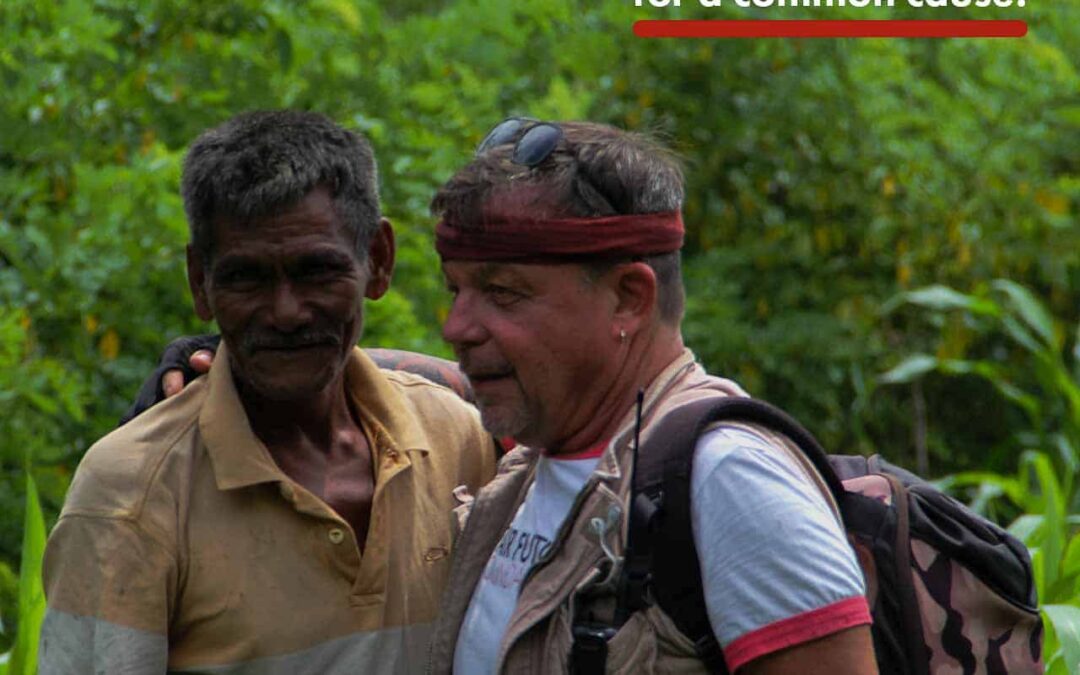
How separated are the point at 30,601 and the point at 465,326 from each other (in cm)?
173

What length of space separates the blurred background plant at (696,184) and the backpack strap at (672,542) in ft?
7.97

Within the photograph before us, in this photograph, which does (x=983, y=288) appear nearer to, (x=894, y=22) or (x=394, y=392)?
(x=894, y=22)

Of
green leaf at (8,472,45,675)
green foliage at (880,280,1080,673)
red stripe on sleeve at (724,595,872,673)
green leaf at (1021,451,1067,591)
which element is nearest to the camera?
red stripe on sleeve at (724,595,872,673)

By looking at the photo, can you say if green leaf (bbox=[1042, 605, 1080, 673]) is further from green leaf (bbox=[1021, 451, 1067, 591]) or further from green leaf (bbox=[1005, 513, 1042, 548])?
green leaf (bbox=[1005, 513, 1042, 548])

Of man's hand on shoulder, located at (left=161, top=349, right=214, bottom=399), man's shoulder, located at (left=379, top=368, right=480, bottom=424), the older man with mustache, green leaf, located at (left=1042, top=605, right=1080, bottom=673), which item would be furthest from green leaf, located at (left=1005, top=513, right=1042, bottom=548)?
man's hand on shoulder, located at (left=161, top=349, right=214, bottom=399)

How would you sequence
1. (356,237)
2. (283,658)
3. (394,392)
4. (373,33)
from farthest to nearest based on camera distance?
(373,33) < (394,392) < (356,237) < (283,658)

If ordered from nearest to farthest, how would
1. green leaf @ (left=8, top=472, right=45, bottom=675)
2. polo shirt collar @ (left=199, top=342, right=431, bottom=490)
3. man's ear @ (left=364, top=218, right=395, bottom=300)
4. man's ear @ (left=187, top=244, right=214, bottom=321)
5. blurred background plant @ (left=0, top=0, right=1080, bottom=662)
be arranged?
polo shirt collar @ (left=199, top=342, right=431, bottom=490) < man's ear @ (left=187, top=244, right=214, bottom=321) < man's ear @ (left=364, top=218, right=395, bottom=300) < green leaf @ (left=8, top=472, right=45, bottom=675) < blurred background plant @ (left=0, top=0, right=1080, bottom=662)

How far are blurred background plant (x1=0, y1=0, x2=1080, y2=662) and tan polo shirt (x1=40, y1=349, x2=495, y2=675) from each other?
1919 millimetres

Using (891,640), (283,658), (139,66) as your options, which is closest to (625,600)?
(891,640)

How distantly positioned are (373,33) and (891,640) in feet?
12.3

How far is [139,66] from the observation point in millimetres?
5348

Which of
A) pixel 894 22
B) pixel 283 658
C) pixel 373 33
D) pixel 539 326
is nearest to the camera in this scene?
pixel 539 326

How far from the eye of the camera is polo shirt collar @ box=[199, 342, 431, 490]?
2.76 meters

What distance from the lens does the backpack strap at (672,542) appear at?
2322 mm
